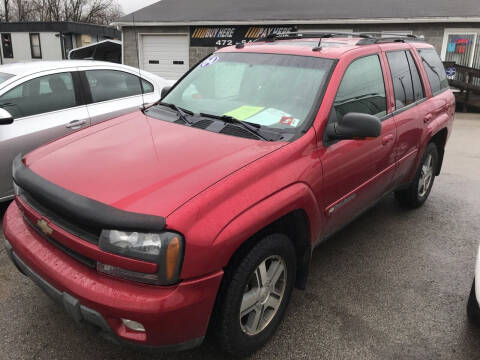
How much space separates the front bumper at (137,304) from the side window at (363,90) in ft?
5.42

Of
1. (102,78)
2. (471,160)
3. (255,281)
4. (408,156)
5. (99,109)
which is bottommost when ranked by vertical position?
(471,160)

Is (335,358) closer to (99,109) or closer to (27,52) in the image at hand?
(99,109)

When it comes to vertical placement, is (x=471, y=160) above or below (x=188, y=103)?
below

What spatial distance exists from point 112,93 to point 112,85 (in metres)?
0.11

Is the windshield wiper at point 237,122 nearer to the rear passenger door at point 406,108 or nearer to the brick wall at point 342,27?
the rear passenger door at point 406,108

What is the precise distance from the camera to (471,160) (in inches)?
291

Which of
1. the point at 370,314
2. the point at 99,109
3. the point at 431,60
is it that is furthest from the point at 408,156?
the point at 99,109

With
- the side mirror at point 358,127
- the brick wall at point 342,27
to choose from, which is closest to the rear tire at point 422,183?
the side mirror at point 358,127

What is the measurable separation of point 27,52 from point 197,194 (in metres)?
34.5

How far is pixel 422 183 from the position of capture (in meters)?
4.75

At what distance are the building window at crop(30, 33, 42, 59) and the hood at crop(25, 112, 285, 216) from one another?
1271 inches

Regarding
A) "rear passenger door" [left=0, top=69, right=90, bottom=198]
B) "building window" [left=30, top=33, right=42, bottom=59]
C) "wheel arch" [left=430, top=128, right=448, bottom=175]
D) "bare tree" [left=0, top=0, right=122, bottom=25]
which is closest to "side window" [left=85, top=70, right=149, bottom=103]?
"rear passenger door" [left=0, top=69, right=90, bottom=198]

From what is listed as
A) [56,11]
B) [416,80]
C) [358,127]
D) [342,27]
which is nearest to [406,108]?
[416,80]

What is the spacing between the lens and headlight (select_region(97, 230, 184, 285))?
73.9 inches
